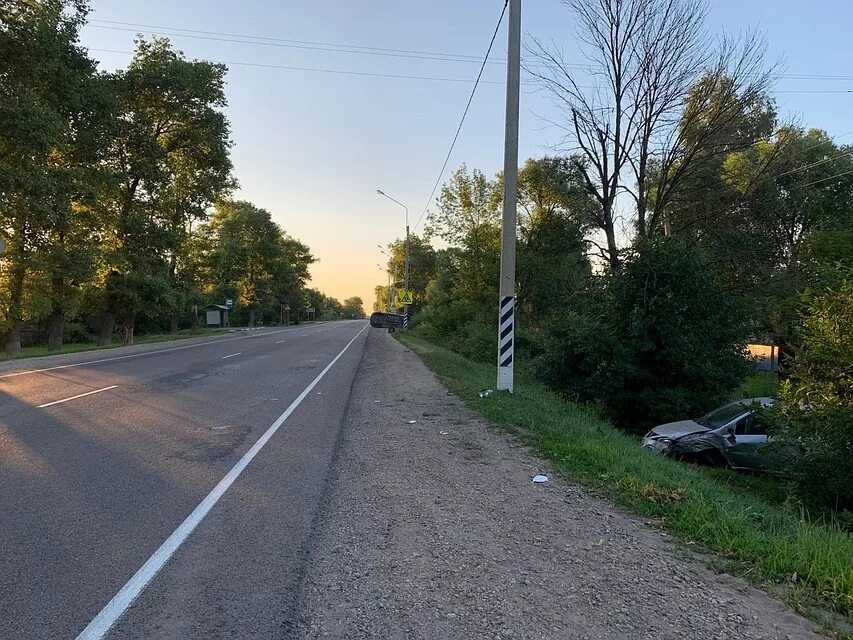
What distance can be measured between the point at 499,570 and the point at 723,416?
9993 millimetres

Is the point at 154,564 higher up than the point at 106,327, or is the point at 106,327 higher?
the point at 106,327

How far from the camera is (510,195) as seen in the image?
12156 millimetres

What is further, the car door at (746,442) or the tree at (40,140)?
the tree at (40,140)

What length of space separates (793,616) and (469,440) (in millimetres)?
5146

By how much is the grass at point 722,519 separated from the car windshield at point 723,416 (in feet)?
8.30

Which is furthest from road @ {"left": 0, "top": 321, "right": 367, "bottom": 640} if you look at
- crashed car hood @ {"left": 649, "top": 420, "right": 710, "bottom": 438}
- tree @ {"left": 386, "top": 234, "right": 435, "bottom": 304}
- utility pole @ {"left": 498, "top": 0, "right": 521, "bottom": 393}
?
tree @ {"left": 386, "top": 234, "right": 435, "bottom": 304}

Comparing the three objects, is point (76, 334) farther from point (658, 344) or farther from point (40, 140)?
point (658, 344)

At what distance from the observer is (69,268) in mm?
27953

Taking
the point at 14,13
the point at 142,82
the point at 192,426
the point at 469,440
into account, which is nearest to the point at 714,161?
the point at 469,440

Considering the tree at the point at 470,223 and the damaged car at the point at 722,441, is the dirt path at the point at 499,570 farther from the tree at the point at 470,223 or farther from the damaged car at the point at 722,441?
the tree at the point at 470,223

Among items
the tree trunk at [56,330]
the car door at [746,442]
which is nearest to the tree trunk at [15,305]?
the tree trunk at [56,330]

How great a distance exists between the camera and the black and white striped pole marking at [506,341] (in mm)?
12117

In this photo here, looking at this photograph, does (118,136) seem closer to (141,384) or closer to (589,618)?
(141,384)

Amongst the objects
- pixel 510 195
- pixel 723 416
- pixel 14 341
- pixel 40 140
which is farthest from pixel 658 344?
pixel 14 341
